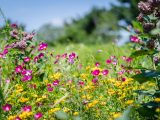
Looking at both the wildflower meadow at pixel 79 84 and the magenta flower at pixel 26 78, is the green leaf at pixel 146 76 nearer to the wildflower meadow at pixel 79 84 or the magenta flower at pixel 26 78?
the wildflower meadow at pixel 79 84

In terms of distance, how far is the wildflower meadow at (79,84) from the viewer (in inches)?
131

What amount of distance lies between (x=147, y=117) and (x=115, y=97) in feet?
2.73

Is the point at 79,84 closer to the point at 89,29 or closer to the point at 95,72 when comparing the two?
the point at 95,72

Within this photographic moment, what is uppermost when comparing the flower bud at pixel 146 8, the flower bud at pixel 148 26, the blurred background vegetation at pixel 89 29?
the blurred background vegetation at pixel 89 29

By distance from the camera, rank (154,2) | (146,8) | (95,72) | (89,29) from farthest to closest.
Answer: (89,29)
(95,72)
(146,8)
(154,2)

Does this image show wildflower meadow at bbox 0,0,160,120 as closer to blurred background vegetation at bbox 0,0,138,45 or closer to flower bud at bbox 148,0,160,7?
flower bud at bbox 148,0,160,7

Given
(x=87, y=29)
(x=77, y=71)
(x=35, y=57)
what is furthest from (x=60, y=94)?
(x=87, y=29)

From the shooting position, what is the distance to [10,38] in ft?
18.4

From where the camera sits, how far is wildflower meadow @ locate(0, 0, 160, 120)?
11.0ft

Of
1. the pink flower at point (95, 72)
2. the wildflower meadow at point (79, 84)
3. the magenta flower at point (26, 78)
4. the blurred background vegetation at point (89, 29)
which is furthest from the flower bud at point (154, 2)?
the blurred background vegetation at point (89, 29)

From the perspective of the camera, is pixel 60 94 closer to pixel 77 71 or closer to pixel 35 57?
pixel 77 71

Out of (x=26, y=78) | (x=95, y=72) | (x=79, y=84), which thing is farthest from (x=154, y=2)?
(x=26, y=78)

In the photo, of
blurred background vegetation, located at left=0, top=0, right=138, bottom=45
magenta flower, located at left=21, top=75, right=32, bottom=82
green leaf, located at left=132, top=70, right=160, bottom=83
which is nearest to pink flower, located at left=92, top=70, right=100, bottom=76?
magenta flower, located at left=21, top=75, right=32, bottom=82

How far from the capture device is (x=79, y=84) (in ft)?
15.4
